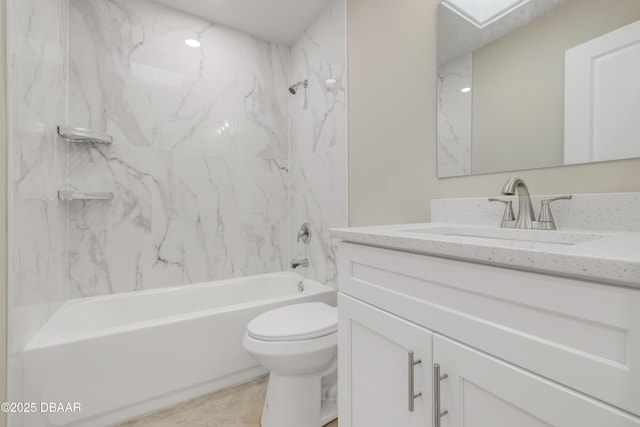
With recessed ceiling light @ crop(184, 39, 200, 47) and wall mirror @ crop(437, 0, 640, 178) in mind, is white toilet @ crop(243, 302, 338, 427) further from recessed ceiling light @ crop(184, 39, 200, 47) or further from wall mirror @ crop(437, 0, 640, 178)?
recessed ceiling light @ crop(184, 39, 200, 47)

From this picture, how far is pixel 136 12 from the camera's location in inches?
74.0

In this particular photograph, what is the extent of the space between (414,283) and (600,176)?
0.67 m

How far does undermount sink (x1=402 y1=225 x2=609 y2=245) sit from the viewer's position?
0.74 m

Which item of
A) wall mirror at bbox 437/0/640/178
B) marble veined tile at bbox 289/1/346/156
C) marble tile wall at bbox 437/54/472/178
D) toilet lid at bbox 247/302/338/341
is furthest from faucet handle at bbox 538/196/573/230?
marble veined tile at bbox 289/1/346/156

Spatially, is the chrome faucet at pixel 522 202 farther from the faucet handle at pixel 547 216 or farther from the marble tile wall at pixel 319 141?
the marble tile wall at pixel 319 141

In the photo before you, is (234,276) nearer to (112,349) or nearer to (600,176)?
(112,349)

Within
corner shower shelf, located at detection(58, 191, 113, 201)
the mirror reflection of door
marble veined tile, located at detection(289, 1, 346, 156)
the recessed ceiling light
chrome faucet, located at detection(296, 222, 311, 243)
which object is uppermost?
the recessed ceiling light

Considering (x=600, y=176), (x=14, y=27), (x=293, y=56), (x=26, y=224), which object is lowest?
(x=26, y=224)

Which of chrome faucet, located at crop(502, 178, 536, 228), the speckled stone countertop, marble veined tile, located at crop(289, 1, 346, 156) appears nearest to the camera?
the speckled stone countertop

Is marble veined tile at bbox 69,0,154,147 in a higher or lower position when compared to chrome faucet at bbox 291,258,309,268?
higher

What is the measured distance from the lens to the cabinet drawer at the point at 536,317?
38 cm

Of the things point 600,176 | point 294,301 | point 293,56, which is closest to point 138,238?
point 294,301

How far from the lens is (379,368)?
0.76 metres

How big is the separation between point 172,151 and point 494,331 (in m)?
2.11
